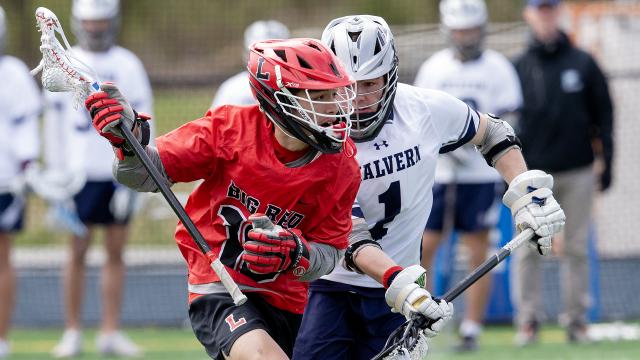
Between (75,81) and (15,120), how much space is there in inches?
151

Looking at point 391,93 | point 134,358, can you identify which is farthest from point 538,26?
point 391,93

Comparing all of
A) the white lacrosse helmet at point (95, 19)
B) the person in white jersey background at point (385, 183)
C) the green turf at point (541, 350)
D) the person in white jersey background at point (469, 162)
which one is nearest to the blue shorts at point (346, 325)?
the person in white jersey background at point (385, 183)

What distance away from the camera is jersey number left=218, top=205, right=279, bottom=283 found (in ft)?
14.6

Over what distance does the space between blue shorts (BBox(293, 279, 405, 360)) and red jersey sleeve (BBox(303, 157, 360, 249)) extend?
0.60 m

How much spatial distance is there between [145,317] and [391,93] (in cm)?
534

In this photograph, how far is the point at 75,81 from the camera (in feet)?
14.3

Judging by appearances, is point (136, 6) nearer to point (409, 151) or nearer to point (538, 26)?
point (538, 26)

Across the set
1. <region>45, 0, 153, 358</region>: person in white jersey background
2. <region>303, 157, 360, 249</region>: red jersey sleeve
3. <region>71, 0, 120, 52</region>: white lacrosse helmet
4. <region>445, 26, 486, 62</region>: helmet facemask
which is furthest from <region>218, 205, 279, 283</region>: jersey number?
<region>445, 26, 486, 62</region>: helmet facemask

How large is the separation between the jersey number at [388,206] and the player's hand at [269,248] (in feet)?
2.53

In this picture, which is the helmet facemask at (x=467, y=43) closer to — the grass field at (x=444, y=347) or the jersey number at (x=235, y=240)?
the grass field at (x=444, y=347)

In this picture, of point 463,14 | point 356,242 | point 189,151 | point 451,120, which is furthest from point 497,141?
point 463,14

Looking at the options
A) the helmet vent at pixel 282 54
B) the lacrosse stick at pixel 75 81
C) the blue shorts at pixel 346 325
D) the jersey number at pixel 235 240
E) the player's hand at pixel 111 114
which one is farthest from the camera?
the blue shorts at pixel 346 325

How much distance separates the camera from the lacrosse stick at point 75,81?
4.23 m

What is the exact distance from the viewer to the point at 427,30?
12805 mm
